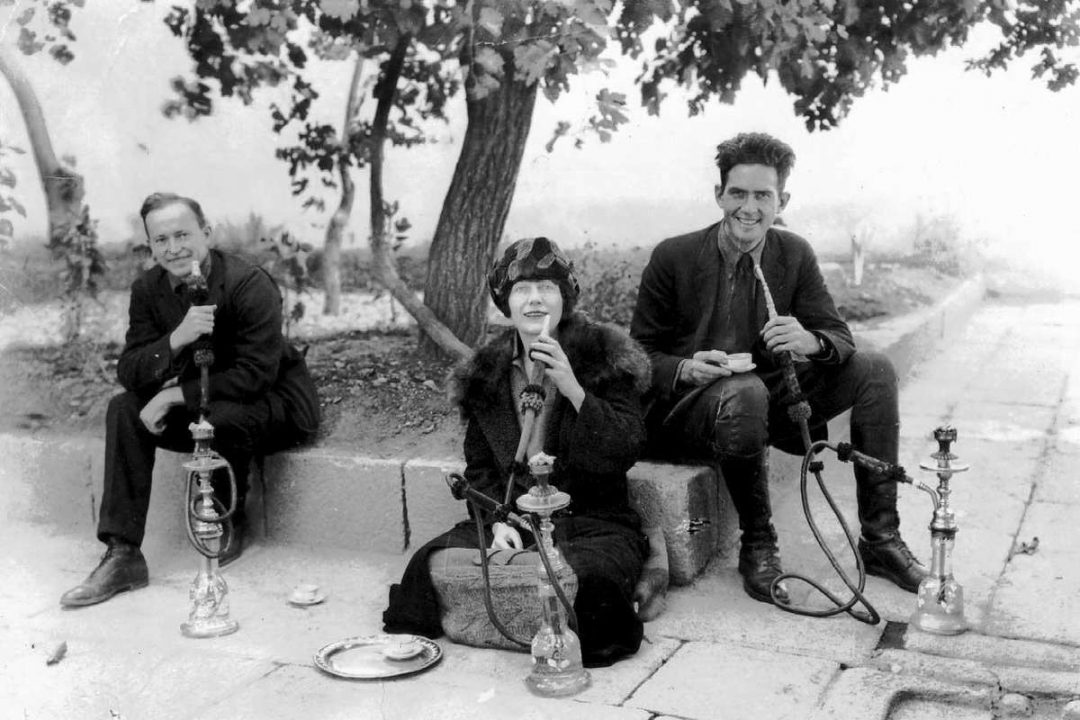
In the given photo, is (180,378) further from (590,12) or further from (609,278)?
(590,12)

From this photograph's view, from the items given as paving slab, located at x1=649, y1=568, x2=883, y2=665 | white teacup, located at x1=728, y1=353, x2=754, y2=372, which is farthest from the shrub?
paving slab, located at x1=649, y1=568, x2=883, y2=665

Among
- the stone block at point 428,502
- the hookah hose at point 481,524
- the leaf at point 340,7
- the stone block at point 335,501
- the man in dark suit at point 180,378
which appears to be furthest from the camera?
the leaf at point 340,7

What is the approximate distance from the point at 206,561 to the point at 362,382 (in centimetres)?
154

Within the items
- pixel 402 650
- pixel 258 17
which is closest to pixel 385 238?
pixel 258 17

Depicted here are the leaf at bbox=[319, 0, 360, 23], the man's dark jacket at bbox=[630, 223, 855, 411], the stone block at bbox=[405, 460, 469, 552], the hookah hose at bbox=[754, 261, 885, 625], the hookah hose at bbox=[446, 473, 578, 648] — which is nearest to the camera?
the hookah hose at bbox=[446, 473, 578, 648]

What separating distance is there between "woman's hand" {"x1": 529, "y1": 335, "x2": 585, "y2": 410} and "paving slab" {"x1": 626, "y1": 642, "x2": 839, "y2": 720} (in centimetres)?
80

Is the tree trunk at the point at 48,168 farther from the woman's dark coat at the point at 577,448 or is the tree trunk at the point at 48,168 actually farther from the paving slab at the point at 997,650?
the paving slab at the point at 997,650

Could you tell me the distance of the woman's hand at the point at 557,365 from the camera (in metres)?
3.32

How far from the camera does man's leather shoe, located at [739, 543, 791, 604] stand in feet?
11.8

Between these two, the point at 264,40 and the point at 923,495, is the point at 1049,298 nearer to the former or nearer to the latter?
the point at 923,495

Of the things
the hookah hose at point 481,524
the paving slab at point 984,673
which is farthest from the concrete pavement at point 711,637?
the hookah hose at point 481,524

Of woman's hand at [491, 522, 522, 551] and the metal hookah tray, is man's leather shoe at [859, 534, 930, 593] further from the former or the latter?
the metal hookah tray

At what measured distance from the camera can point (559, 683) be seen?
117 inches

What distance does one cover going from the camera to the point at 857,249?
4.94m
